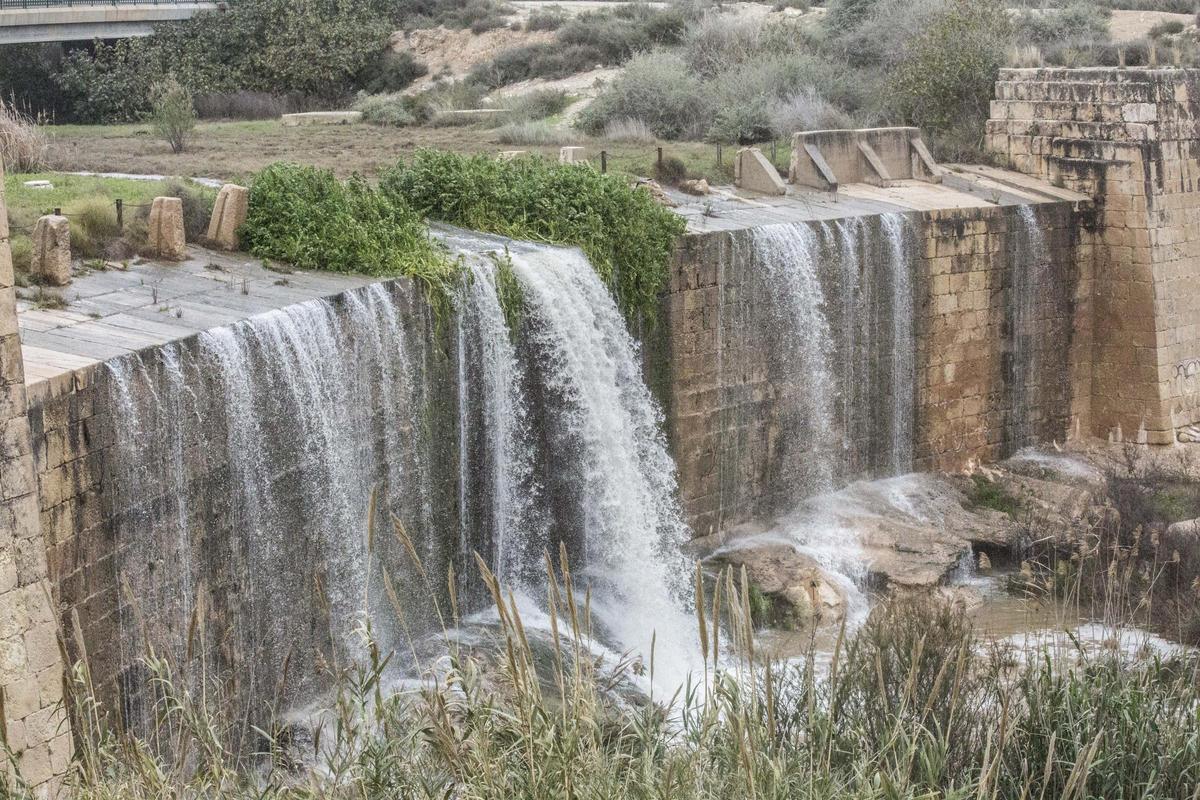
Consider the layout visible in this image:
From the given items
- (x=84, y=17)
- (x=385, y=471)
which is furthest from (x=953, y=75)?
(x=84, y=17)

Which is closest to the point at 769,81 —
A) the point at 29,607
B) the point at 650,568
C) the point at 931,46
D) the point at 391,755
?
the point at 931,46

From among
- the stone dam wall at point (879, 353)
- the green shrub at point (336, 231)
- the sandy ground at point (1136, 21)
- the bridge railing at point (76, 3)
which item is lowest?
the stone dam wall at point (879, 353)

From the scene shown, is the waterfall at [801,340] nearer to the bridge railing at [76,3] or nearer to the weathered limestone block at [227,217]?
the weathered limestone block at [227,217]

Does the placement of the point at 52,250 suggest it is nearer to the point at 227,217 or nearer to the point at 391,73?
the point at 227,217

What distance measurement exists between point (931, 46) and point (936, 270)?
5735mm

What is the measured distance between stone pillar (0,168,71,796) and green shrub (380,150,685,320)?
643cm

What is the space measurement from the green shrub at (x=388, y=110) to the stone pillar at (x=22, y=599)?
54.8 ft

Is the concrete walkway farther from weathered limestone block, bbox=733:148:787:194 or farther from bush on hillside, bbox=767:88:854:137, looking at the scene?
bush on hillside, bbox=767:88:854:137

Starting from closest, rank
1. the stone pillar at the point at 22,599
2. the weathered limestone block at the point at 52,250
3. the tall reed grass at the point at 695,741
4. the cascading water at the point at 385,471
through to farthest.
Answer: the tall reed grass at the point at 695,741, the stone pillar at the point at 22,599, the cascading water at the point at 385,471, the weathered limestone block at the point at 52,250

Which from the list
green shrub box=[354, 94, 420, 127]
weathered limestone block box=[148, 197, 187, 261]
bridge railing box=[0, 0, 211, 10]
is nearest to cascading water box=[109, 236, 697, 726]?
weathered limestone block box=[148, 197, 187, 261]

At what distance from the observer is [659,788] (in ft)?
15.8

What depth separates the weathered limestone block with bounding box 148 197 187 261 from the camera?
1206cm

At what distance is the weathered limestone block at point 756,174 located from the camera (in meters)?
18.0

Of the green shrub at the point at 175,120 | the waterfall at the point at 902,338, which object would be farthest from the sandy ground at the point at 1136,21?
the green shrub at the point at 175,120
